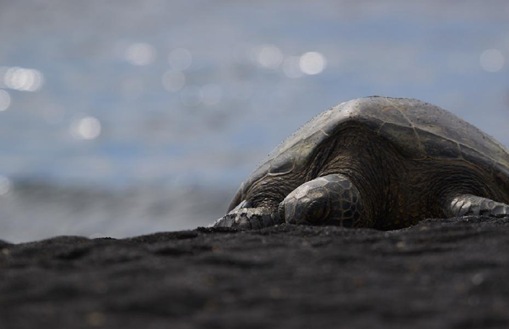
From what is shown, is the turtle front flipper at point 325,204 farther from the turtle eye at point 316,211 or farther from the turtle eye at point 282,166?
the turtle eye at point 282,166

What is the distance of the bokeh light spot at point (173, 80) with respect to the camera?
4081 centimetres

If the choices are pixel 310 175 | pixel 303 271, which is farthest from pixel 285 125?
pixel 303 271

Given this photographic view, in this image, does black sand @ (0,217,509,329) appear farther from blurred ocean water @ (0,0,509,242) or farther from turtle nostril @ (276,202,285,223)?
blurred ocean water @ (0,0,509,242)

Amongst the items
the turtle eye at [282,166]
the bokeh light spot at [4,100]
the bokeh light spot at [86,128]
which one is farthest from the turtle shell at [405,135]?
the bokeh light spot at [4,100]

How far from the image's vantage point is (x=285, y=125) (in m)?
32.8

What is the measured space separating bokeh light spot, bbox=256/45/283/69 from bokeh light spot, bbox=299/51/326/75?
38.5 inches

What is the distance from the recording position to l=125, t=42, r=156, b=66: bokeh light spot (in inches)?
1823

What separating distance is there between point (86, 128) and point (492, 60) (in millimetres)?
17111

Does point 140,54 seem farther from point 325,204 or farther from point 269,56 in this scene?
point 325,204

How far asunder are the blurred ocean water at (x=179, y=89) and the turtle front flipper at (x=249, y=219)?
1436 centimetres

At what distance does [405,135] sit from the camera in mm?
7238

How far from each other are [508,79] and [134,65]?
16.3 meters

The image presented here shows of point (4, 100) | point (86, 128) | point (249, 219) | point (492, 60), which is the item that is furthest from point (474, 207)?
point (492, 60)

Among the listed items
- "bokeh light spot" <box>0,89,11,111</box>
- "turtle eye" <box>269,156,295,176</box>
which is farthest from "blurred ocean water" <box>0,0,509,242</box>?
"turtle eye" <box>269,156,295,176</box>
